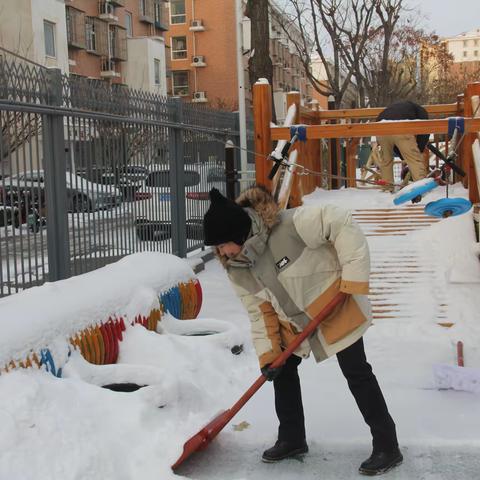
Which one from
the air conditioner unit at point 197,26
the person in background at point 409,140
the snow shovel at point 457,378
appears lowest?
the snow shovel at point 457,378

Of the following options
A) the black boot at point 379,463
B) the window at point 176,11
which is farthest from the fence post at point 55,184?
the window at point 176,11

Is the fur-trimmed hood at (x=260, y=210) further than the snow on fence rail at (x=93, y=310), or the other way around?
the snow on fence rail at (x=93, y=310)

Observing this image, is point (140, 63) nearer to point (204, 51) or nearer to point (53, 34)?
point (53, 34)

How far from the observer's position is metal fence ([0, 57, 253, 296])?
5363mm

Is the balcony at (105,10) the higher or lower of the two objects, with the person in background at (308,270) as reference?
higher

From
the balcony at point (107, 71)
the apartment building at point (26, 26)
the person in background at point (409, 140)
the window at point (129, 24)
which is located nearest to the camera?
the person in background at point (409, 140)

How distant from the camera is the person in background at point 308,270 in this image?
328 cm

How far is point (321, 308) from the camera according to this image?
134 inches

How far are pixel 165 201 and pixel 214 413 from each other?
499 cm

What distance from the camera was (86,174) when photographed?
21.5 feet

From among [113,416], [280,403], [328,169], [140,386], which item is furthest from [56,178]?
[328,169]

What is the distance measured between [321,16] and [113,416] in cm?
2254

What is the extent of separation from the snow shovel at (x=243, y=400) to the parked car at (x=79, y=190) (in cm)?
259

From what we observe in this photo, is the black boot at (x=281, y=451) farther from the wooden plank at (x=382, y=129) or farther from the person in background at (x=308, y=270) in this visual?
the wooden plank at (x=382, y=129)
